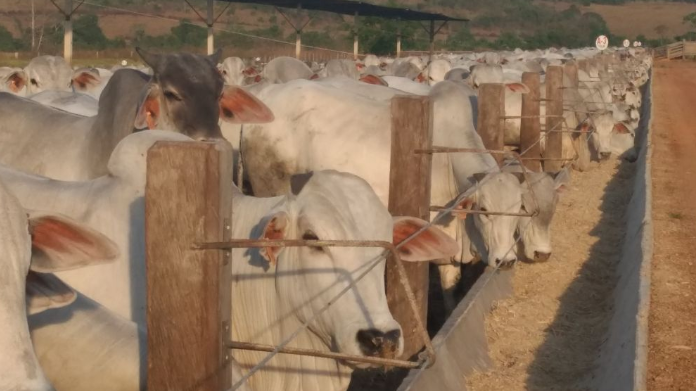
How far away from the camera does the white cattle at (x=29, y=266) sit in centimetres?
282

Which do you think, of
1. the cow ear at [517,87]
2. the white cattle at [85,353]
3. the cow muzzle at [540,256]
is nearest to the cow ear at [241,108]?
the cow muzzle at [540,256]

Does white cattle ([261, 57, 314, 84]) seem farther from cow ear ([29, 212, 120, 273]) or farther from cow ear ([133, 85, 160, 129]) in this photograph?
cow ear ([29, 212, 120, 273])

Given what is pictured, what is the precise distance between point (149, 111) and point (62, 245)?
3.61m

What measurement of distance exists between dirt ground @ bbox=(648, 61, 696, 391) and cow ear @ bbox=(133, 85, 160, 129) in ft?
10.5

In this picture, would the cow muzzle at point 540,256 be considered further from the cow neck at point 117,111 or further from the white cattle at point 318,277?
the white cattle at point 318,277

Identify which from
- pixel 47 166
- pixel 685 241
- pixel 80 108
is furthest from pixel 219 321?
pixel 685 241

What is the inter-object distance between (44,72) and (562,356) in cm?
929

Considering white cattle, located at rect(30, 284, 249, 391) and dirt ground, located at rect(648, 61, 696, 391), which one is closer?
white cattle, located at rect(30, 284, 249, 391)

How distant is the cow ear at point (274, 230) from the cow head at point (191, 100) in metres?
2.24

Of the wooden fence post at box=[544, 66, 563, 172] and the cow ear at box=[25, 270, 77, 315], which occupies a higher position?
the wooden fence post at box=[544, 66, 563, 172]

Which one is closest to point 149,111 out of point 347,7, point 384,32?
point 347,7

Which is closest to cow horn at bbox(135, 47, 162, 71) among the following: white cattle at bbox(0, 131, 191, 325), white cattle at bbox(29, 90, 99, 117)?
white cattle at bbox(0, 131, 191, 325)

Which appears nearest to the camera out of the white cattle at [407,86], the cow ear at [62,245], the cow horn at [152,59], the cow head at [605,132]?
the cow ear at [62,245]

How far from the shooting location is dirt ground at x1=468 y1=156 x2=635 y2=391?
6.85 metres
